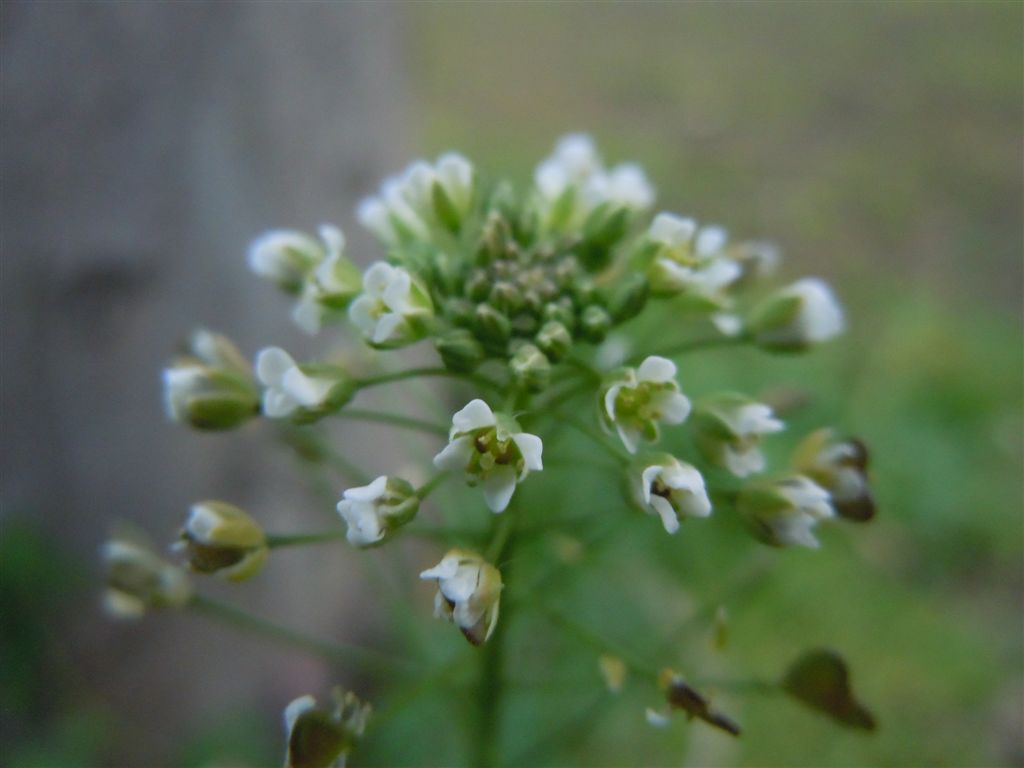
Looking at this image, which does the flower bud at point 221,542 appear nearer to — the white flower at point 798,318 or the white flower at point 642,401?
the white flower at point 642,401

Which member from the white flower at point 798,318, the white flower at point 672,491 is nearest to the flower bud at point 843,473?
the white flower at point 798,318

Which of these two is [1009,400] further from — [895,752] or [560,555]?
[560,555]

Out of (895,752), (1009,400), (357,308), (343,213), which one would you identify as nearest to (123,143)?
(343,213)

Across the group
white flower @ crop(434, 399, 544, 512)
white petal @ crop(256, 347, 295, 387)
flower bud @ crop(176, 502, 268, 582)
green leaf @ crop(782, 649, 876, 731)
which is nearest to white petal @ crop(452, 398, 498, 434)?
white flower @ crop(434, 399, 544, 512)

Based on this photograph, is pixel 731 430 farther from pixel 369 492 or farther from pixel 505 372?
pixel 369 492

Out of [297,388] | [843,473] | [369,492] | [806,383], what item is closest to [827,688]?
[843,473]

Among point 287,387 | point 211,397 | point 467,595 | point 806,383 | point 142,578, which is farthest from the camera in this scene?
Answer: point 806,383
